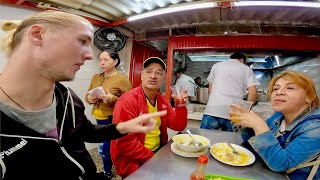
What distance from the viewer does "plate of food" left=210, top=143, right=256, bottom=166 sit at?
1.37m

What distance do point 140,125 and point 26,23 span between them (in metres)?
A: 0.85

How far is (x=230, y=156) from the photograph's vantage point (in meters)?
1.46

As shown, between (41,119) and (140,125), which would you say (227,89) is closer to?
(140,125)

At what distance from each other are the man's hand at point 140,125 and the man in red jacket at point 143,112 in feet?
0.81

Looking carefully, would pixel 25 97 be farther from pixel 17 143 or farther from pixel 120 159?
pixel 120 159

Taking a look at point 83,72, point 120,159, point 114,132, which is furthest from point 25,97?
point 83,72

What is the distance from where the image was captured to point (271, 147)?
1.26 m

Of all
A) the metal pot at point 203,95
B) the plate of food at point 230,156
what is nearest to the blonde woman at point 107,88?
the plate of food at point 230,156

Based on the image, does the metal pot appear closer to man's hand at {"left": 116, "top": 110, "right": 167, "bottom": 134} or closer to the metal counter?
the metal counter

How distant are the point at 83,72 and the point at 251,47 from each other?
3636mm

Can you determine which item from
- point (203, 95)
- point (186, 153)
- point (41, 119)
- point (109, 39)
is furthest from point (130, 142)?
point (203, 95)

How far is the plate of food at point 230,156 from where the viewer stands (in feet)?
4.50

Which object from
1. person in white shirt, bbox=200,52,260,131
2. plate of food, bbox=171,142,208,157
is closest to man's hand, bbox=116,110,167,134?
plate of food, bbox=171,142,208,157

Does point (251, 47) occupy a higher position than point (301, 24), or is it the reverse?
point (301, 24)
